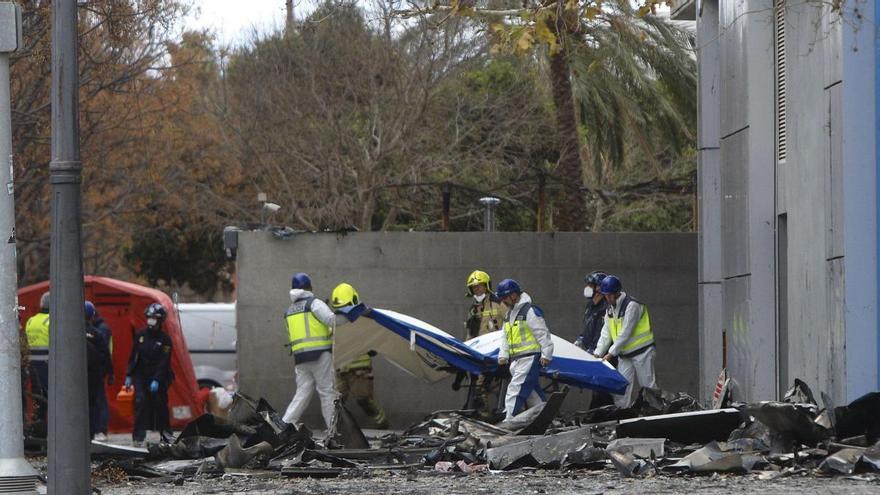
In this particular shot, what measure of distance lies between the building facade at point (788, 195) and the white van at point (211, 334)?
12.9 metres

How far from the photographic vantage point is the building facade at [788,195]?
12086 mm

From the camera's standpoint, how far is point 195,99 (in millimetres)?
31531

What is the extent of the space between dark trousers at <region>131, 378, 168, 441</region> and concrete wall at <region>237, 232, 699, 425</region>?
44.9 inches

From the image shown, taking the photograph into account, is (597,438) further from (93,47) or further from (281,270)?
(93,47)

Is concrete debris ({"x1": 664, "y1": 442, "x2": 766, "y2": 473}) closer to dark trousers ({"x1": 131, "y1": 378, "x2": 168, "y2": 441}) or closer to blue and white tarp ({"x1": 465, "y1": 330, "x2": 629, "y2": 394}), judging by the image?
blue and white tarp ({"x1": 465, "y1": 330, "x2": 629, "y2": 394})

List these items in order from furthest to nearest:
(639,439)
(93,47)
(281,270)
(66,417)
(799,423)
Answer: (93,47)
(281,270)
(639,439)
(799,423)
(66,417)

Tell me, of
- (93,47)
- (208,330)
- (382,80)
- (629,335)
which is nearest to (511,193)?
(382,80)

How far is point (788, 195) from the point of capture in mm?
14094

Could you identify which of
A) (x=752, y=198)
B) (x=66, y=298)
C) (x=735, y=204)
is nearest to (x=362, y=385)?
(x=735, y=204)

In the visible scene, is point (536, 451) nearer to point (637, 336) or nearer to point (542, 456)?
point (542, 456)

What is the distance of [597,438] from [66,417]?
5229 mm

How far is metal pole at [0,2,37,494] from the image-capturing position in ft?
29.0

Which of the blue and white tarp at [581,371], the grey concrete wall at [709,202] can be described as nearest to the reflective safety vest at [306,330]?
the blue and white tarp at [581,371]

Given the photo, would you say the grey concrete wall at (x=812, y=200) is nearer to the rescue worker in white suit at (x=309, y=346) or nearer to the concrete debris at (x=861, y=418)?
the concrete debris at (x=861, y=418)
